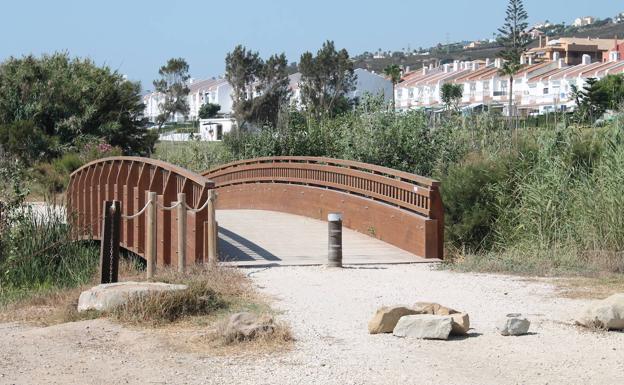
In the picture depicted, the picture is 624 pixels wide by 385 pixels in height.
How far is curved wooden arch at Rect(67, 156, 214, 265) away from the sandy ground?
3980 mm

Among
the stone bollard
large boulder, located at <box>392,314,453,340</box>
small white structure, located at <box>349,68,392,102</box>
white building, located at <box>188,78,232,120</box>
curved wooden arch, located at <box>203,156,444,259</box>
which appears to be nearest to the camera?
large boulder, located at <box>392,314,453,340</box>

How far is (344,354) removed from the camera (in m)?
8.59

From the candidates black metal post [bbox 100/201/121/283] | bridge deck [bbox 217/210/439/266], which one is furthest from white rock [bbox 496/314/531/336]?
black metal post [bbox 100/201/121/283]

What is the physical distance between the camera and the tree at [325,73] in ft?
280

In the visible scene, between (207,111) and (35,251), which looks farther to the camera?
(207,111)

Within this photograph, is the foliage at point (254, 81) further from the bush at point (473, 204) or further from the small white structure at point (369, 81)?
the bush at point (473, 204)

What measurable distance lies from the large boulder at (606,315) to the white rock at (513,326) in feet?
2.14

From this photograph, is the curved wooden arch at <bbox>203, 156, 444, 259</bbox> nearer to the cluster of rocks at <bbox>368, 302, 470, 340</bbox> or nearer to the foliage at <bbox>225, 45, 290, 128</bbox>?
the cluster of rocks at <bbox>368, 302, 470, 340</bbox>

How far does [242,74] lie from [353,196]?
71290 mm

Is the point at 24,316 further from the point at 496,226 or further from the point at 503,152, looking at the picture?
the point at 503,152

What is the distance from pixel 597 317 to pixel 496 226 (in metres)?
7.26

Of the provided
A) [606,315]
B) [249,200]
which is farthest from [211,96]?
[606,315]

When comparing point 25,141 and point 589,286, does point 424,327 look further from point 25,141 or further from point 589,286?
point 25,141

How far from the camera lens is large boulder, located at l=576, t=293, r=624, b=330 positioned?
9.09 metres
